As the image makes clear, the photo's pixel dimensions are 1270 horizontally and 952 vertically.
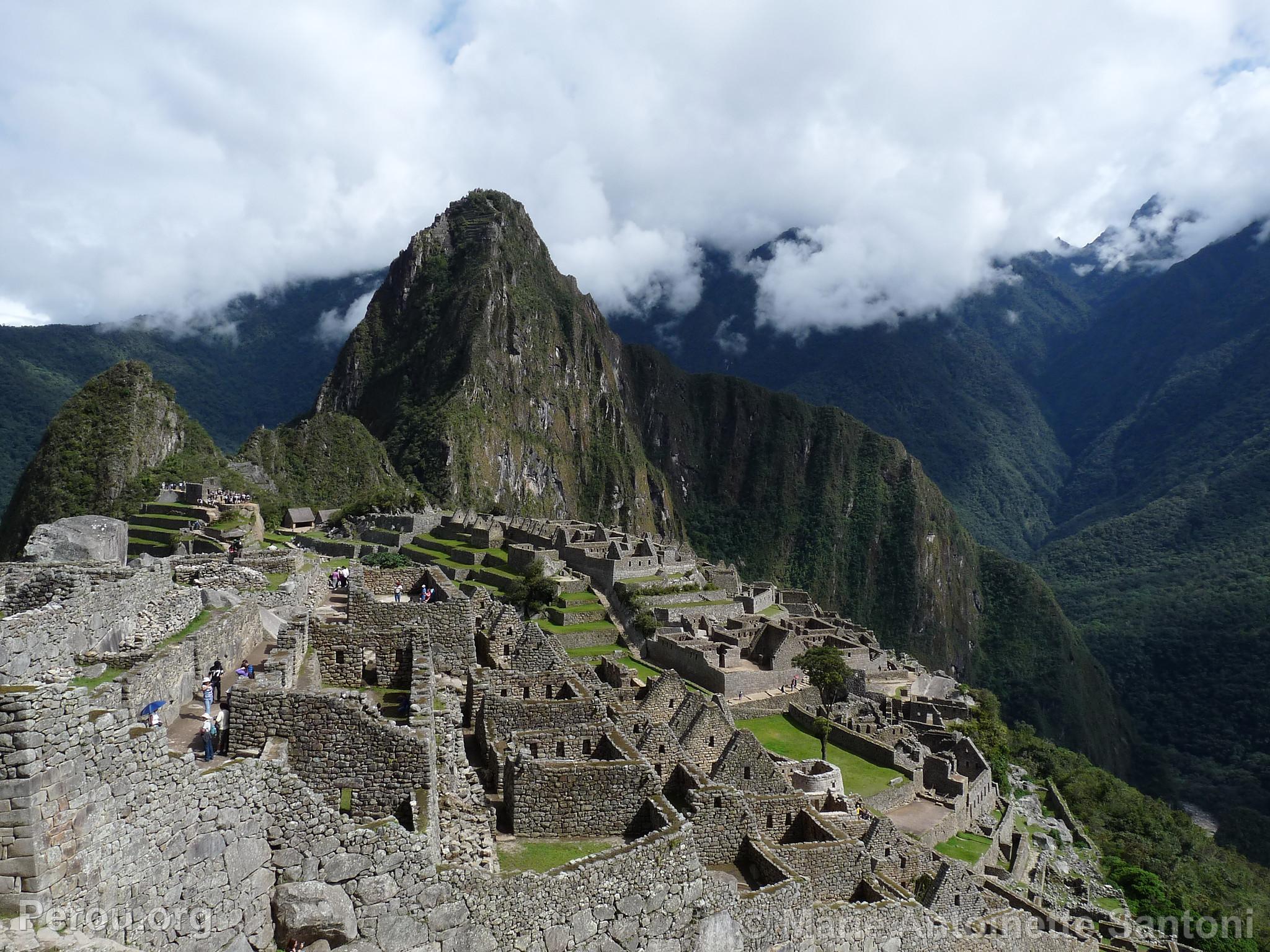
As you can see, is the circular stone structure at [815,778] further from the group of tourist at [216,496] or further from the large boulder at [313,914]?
the group of tourist at [216,496]

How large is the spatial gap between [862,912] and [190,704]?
11921 millimetres

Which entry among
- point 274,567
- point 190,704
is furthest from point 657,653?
point 190,704

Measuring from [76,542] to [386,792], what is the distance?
12.4 metres

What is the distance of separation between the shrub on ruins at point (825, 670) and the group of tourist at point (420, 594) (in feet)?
95.2

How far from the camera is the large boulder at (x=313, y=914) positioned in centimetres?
761

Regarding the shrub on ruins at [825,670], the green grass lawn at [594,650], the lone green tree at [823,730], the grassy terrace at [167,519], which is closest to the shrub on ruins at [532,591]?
the green grass lawn at [594,650]

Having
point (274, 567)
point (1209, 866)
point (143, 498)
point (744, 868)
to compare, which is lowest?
point (1209, 866)

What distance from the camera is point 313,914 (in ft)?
25.4

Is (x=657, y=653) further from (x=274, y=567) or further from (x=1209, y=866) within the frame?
(x=1209, y=866)

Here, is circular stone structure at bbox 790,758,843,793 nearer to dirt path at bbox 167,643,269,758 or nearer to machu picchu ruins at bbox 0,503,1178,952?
machu picchu ruins at bbox 0,503,1178,952

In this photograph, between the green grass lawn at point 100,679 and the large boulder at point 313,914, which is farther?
the green grass lawn at point 100,679

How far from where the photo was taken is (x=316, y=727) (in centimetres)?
906

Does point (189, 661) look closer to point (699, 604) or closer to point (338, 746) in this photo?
point (338, 746)

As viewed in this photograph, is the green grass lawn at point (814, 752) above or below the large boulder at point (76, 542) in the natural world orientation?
below
